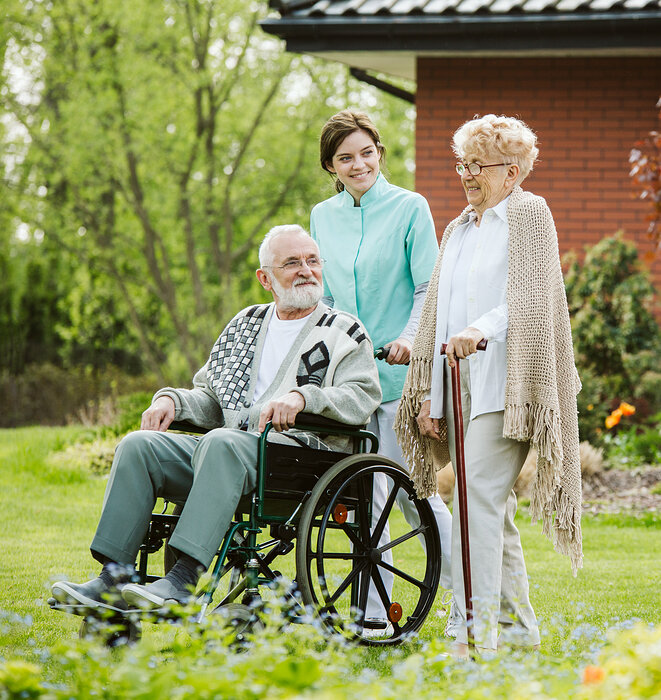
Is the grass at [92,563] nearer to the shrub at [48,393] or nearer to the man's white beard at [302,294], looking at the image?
the man's white beard at [302,294]

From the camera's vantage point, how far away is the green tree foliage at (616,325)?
7.70 m

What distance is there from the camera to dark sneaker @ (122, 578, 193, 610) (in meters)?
2.86

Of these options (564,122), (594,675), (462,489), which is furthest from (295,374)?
(564,122)

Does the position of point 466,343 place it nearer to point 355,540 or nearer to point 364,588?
point 355,540

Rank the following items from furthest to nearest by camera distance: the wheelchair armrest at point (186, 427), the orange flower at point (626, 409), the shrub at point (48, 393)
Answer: the shrub at point (48, 393), the orange flower at point (626, 409), the wheelchair armrest at point (186, 427)

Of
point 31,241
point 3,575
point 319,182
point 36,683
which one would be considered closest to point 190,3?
point 319,182

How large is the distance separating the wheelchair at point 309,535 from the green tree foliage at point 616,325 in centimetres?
442

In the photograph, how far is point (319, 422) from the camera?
3326mm

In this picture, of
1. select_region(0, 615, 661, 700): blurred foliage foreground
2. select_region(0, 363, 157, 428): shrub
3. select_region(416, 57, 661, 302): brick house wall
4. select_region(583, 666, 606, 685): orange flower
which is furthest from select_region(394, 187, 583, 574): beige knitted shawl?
select_region(0, 363, 157, 428): shrub

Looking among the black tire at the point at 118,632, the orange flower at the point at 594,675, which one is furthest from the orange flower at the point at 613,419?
the orange flower at the point at 594,675

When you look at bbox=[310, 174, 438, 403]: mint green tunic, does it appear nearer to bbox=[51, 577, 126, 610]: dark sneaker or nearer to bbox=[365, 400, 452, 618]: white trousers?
bbox=[365, 400, 452, 618]: white trousers

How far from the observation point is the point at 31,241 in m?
16.5

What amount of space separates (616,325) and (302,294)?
4749 mm

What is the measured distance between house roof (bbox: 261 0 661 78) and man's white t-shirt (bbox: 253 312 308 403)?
428cm
